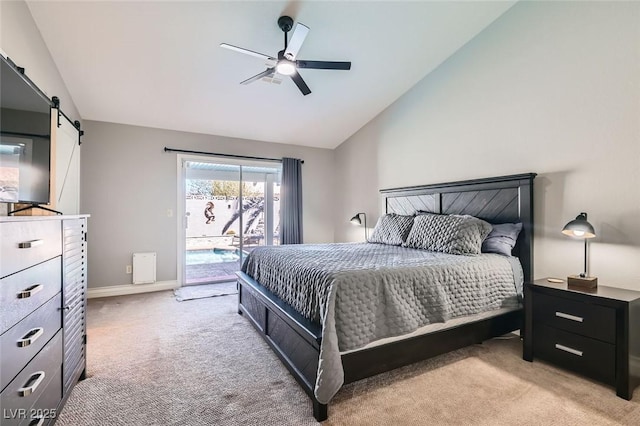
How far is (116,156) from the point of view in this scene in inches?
161

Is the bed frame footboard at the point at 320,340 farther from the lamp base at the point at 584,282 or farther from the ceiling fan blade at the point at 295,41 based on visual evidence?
the ceiling fan blade at the point at 295,41

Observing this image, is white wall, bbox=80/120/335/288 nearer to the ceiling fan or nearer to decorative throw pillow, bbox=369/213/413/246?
the ceiling fan

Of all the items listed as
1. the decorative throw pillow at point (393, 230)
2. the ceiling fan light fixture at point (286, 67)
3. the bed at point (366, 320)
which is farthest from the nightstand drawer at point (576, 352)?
the ceiling fan light fixture at point (286, 67)

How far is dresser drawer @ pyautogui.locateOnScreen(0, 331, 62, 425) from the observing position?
1098 millimetres

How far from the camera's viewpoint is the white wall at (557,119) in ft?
7.29

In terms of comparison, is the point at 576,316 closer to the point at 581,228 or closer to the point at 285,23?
the point at 581,228

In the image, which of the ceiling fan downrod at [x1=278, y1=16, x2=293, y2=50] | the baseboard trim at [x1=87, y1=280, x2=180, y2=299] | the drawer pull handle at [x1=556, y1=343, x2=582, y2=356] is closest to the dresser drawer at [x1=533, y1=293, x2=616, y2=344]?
the drawer pull handle at [x1=556, y1=343, x2=582, y2=356]

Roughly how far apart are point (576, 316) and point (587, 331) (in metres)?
0.10

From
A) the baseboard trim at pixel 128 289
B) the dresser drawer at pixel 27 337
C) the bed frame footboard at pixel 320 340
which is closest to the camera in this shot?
the dresser drawer at pixel 27 337

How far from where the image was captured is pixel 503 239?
2.79 metres

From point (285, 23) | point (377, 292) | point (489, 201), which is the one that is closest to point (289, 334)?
point (377, 292)

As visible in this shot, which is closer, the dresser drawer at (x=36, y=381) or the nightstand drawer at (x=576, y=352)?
the dresser drawer at (x=36, y=381)

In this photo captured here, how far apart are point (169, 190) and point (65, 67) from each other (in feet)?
6.12

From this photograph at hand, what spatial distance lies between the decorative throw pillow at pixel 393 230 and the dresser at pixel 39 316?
304 cm
